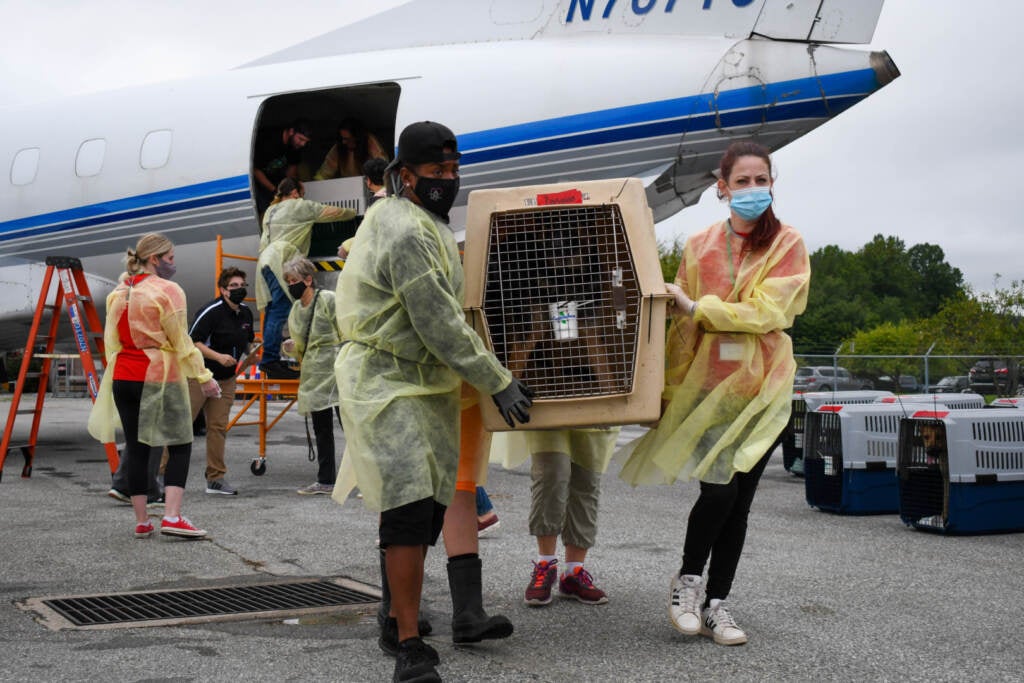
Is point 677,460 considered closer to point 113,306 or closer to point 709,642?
point 709,642

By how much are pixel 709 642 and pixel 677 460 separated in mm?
670

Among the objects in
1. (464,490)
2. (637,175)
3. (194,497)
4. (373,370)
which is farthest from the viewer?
(637,175)

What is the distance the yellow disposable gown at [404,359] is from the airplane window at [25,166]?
971 cm

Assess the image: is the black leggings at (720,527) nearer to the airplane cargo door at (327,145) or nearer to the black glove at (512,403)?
the black glove at (512,403)

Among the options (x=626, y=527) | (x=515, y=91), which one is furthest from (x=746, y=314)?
(x=515, y=91)

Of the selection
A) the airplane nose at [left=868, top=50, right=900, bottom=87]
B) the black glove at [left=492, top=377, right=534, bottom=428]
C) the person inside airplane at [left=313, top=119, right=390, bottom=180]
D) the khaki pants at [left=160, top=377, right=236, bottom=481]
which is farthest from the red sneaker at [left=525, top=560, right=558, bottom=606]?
the person inside airplane at [left=313, top=119, right=390, bottom=180]

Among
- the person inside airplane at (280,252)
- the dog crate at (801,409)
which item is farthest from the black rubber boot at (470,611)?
the person inside airplane at (280,252)

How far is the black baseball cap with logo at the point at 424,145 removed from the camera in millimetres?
3340

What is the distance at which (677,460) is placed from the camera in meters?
3.63

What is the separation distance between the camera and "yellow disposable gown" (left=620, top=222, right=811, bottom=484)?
3.57 meters

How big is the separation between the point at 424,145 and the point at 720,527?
1.69 metres

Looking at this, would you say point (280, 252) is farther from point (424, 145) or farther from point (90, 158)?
point (424, 145)

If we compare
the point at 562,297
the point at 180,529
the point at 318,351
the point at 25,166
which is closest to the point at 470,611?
the point at 562,297

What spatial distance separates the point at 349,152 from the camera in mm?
11531
